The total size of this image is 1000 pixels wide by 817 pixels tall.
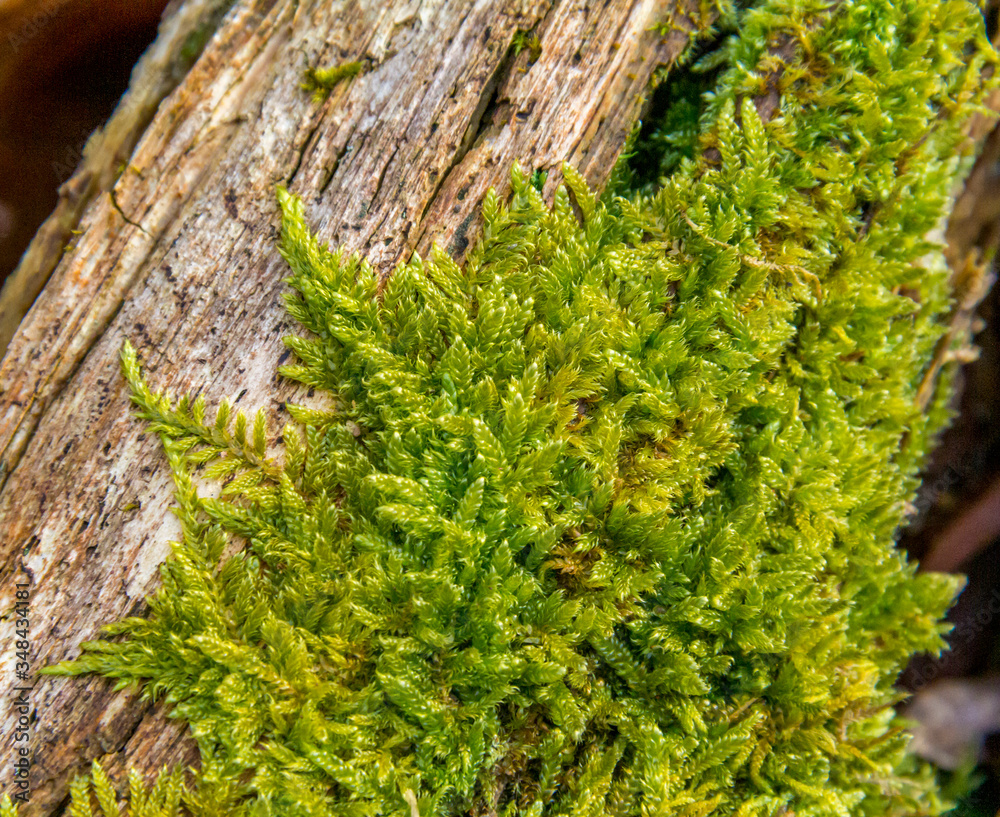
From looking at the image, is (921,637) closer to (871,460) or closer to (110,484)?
(871,460)

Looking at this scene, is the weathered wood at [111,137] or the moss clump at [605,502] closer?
the moss clump at [605,502]

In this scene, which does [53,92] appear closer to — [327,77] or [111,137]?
[111,137]

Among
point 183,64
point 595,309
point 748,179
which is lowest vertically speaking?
point 595,309

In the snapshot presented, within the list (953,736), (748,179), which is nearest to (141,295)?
(748,179)

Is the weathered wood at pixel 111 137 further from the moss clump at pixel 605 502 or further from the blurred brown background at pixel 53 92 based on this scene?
the moss clump at pixel 605 502

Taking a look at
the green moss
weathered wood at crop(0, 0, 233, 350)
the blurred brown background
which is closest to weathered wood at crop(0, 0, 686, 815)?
the green moss

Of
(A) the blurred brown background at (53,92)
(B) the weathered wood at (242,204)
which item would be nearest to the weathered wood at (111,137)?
(A) the blurred brown background at (53,92)
